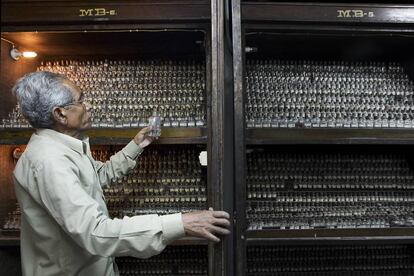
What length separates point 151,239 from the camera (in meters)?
1.21

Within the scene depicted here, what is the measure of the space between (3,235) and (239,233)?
3.89ft

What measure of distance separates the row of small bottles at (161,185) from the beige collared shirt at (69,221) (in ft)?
1.34

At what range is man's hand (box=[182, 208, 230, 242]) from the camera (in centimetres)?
125

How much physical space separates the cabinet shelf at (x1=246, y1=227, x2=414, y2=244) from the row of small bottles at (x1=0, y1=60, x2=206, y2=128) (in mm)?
662

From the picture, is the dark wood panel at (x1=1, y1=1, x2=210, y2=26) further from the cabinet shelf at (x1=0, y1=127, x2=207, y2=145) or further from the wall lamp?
the cabinet shelf at (x1=0, y1=127, x2=207, y2=145)

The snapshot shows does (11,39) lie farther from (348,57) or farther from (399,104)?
(399,104)

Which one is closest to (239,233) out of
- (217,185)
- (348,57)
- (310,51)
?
(217,185)

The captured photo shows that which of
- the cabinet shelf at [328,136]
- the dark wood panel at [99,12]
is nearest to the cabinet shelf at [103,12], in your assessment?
the dark wood panel at [99,12]

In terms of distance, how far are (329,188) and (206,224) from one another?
3.45 feet

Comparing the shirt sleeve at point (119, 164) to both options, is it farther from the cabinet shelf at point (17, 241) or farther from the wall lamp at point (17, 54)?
the wall lamp at point (17, 54)

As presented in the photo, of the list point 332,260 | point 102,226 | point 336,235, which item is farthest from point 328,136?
point 102,226

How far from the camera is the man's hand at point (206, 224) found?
1.25 metres

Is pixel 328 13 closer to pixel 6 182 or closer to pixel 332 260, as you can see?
pixel 332 260

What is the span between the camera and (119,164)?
1812 mm
